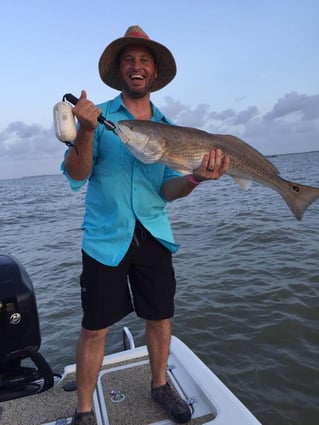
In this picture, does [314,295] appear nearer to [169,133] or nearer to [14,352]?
[169,133]

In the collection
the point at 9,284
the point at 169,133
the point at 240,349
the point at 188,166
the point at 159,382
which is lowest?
the point at 240,349

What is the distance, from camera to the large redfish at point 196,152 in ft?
8.98

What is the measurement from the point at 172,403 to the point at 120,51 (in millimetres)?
2835

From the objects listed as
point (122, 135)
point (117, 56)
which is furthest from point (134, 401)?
point (117, 56)

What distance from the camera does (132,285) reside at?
2967 millimetres

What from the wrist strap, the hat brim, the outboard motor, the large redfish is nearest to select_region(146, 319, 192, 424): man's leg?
the outboard motor

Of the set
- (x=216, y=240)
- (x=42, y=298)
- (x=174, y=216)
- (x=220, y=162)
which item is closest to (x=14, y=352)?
(x=220, y=162)

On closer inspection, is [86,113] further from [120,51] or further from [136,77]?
[120,51]

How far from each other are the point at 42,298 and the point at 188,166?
18.3 feet

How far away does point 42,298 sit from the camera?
7.37m

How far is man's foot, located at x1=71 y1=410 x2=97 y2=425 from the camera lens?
2682 millimetres

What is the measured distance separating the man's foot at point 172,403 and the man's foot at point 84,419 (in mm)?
558

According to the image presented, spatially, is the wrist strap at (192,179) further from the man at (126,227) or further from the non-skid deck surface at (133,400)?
the non-skid deck surface at (133,400)

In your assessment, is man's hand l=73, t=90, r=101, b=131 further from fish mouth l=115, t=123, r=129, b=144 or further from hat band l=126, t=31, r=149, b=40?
hat band l=126, t=31, r=149, b=40
